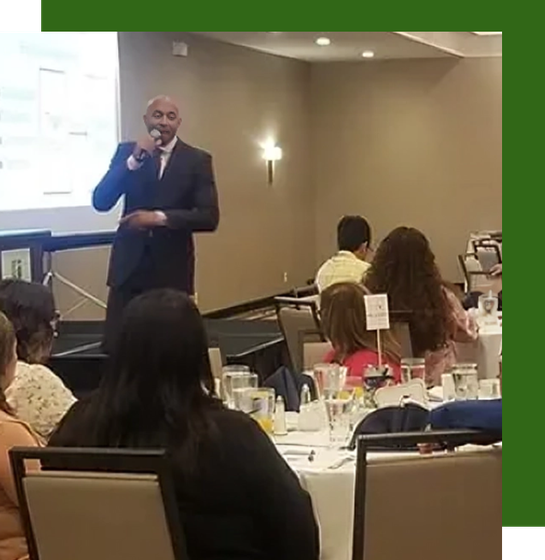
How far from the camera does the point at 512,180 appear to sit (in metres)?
2.67

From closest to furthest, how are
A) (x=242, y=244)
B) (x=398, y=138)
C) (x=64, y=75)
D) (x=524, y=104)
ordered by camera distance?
1. (x=524, y=104)
2. (x=64, y=75)
3. (x=242, y=244)
4. (x=398, y=138)

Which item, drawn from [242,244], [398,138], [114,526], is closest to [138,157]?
[114,526]

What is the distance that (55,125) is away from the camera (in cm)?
755

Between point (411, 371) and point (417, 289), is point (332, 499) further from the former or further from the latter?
point (417, 289)

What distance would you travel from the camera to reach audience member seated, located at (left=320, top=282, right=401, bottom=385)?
3.75 m

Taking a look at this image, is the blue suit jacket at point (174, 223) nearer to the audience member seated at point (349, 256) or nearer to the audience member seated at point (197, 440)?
the audience member seated at point (349, 256)

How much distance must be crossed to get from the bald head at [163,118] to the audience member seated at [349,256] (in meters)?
1.34

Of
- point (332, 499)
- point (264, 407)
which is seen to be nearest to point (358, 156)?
point (264, 407)

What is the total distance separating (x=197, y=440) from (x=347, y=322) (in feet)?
5.30

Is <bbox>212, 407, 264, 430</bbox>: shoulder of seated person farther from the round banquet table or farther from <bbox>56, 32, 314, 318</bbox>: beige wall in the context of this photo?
<bbox>56, 32, 314, 318</bbox>: beige wall

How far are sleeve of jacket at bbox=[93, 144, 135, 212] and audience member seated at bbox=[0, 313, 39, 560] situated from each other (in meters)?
2.27

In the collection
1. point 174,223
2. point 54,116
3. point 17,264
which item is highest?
point 54,116

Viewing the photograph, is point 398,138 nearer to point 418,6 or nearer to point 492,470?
point 418,6

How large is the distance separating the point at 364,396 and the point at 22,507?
133 cm
